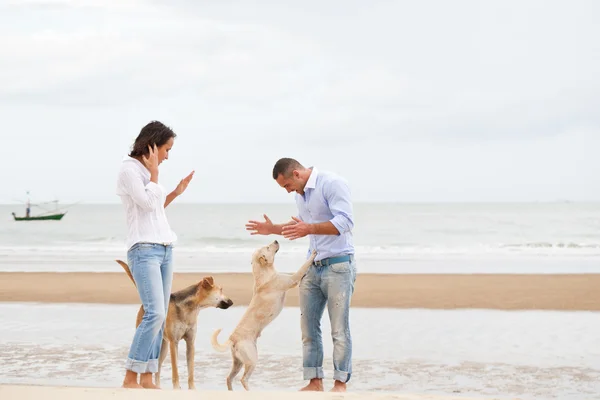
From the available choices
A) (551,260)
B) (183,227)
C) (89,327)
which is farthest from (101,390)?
(183,227)

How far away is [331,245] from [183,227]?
142 feet

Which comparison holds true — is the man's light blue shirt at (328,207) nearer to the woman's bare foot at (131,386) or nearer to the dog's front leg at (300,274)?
the dog's front leg at (300,274)

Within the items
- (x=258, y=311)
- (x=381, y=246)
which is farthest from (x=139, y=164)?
(x=381, y=246)

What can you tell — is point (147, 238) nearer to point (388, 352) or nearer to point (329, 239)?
point (329, 239)

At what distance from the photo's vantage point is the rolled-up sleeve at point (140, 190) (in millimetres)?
4773

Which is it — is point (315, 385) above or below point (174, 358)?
below

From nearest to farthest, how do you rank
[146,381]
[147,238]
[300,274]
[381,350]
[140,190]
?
[140,190] → [147,238] → [146,381] → [300,274] → [381,350]

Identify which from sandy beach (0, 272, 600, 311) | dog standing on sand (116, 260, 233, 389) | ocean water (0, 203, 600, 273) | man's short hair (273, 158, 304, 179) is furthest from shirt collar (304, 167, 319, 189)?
ocean water (0, 203, 600, 273)

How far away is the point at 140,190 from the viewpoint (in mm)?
4770

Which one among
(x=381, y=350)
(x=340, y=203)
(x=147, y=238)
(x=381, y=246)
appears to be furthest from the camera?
(x=381, y=246)

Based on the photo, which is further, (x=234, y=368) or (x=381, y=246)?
(x=381, y=246)

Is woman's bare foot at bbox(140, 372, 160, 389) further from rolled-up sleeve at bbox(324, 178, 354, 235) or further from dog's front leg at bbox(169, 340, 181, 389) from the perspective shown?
rolled-up sleeve at bbox(324, 178, 354, 235)

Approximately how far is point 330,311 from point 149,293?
1.39m

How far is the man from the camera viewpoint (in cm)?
539
